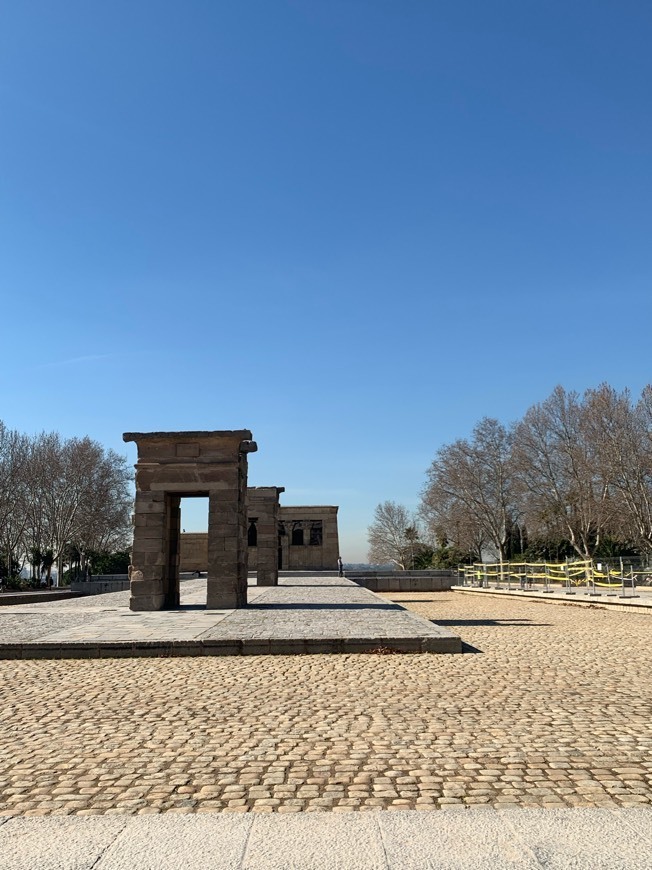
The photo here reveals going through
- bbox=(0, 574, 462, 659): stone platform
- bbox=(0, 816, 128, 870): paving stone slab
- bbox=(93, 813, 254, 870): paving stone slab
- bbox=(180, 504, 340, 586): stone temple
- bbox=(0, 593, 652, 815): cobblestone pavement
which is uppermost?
bbox=(180, 504, 340, 586): stone temple

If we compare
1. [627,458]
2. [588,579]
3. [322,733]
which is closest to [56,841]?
[322,733]

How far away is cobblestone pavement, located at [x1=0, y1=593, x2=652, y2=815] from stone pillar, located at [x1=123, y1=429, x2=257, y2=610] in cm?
616

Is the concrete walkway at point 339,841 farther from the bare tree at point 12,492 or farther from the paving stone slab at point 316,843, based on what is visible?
the bare tree at point 12,492

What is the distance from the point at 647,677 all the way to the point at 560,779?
15.6 feet

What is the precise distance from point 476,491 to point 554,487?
7628mm

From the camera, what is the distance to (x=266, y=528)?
2931cm

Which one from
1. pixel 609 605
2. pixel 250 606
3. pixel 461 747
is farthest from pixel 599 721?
pixel 609 605

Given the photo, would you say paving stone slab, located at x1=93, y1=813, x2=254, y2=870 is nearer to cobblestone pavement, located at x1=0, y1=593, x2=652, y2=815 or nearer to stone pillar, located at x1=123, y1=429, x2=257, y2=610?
cobblestone pavement, located at x1=0, y1=593, x2=652, y2=815

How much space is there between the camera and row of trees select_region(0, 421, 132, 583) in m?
44.0

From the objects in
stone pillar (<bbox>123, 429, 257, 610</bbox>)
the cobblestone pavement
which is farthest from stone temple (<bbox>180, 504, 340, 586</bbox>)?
the cobblestone pavement

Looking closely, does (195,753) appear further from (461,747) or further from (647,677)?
(647,677)

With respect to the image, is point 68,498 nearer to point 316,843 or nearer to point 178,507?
point 178,507

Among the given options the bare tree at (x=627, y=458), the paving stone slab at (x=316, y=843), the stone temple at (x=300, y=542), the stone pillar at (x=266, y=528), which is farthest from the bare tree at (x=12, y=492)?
the paving stone slab at (x=316, y=843)

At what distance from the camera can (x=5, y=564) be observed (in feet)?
158
